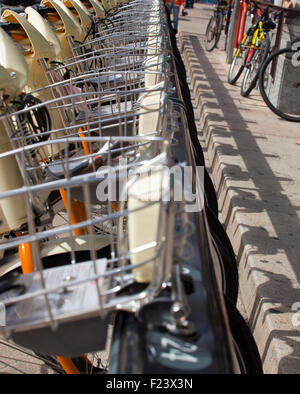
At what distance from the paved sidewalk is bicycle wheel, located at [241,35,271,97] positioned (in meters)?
0.16

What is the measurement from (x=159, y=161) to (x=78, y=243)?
30.8 inches

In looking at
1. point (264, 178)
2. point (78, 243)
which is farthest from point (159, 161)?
point (264, 178)

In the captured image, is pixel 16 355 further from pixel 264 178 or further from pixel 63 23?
pixel 264 178

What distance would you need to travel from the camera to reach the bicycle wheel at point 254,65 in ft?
18.8

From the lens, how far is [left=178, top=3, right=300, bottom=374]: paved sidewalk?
214 centimetres

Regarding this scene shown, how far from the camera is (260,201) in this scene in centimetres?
324

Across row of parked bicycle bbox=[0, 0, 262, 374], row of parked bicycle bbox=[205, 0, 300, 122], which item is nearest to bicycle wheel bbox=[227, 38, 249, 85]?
row of parked bicycle bbox=[205, 0, 300, 122]

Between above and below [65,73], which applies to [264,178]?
below

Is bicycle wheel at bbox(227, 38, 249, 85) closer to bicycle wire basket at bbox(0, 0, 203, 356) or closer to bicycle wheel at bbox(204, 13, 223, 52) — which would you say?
bicycle wheel at bbox(204, 13, 223, 52)

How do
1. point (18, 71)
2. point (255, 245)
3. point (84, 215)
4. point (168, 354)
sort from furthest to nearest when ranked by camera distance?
point (255, 245)
point (84, 215)
point (18, 71)
point (168, 354)

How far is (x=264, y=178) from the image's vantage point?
3.62 metres

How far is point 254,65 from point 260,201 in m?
3.40

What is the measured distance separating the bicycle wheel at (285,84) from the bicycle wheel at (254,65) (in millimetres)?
237
